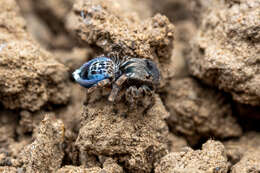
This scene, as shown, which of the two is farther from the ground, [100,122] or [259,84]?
[259,84]

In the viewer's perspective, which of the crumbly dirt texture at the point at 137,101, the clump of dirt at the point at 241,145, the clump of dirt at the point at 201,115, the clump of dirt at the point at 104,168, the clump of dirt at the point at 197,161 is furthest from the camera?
the clump of dirt at the point at 201,115

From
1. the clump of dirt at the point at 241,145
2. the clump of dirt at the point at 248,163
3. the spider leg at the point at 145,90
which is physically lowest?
the clump of dirt at the point at 248,163

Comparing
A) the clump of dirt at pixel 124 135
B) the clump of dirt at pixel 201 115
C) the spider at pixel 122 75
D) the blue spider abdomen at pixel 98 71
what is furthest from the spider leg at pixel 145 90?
the clump of dirt at pixel 201 115

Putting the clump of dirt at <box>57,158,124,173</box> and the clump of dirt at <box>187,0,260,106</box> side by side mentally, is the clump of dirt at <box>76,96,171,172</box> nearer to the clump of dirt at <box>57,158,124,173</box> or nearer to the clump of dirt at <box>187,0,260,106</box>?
the clump of dirt at <box>57,158,124,173</box>

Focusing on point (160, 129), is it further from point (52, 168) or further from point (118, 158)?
point (52, 168)

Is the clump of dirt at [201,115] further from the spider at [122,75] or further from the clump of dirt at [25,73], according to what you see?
the clump of dirt at [25,73]

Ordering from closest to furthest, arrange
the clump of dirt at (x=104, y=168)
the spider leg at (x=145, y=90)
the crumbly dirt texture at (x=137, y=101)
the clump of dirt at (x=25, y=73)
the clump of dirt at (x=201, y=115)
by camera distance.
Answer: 1. the clump of dirt at (x=104, y=168)
2. the crumbly dirt texture at (x=137, y=101)
3. the spider leg at (x=145, y=90)
4. the clump of dirt at (x=25, y=73)
5. the clump of dirt at (x=201, y=115)

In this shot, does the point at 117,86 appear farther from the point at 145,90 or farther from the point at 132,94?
the point at 145,90

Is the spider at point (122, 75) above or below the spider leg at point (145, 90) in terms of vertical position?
above

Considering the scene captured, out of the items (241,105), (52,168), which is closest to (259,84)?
(241,105)
